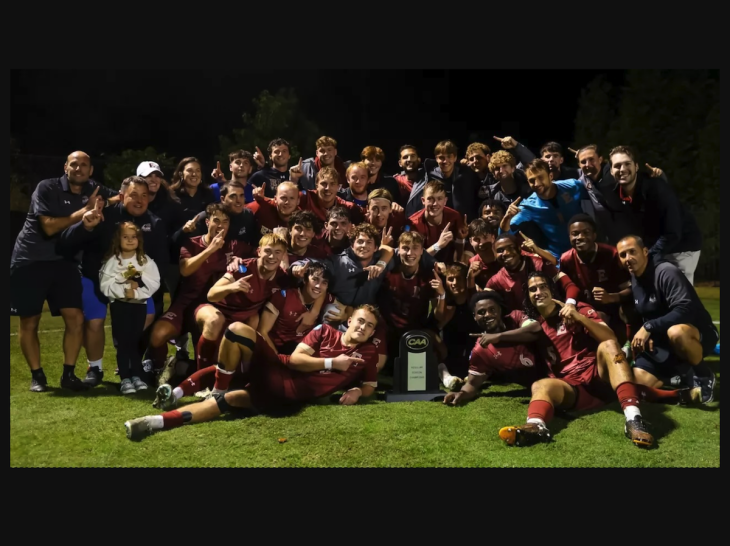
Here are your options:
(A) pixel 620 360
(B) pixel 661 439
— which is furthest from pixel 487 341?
(B) pixel 661 439

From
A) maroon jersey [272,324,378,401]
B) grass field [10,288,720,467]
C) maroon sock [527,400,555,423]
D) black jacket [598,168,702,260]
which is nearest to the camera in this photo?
grass field [10,288,720,467]

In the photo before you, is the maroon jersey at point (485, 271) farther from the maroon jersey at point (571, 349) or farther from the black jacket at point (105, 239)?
the black jacket at point (105, 239)

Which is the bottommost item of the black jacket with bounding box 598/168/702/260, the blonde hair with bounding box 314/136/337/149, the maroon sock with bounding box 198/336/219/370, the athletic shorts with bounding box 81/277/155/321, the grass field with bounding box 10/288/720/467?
the grass field with bounding box 10/288/720/467

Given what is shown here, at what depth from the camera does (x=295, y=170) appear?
537cm

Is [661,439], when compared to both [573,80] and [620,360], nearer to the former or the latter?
[620,360]

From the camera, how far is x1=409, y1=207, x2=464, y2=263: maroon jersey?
510 centimetres

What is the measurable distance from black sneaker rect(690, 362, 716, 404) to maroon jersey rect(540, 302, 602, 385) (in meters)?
0.74

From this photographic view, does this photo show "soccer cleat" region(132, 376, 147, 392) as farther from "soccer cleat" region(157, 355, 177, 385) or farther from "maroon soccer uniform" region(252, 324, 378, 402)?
"maroon soccer uniform" region(252, 324, 378, 402)

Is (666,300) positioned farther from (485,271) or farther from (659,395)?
(485,271)

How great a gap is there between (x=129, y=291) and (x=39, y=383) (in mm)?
817

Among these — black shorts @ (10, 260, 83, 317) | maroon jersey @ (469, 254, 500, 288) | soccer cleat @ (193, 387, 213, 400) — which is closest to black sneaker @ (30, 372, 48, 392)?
black shorts @ (10, 260, 83, 317)

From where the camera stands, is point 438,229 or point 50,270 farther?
point 438,229

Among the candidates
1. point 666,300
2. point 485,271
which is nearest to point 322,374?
point 485,271

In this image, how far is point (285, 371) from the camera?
4.27 metres
